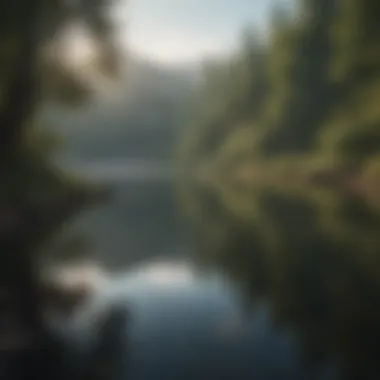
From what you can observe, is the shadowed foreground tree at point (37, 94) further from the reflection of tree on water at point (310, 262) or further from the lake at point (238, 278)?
the reflection of tree on water at point (310, 262)

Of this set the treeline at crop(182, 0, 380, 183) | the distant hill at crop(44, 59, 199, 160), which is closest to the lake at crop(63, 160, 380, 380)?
the distant hill at crop(44, 59, 199, 160)

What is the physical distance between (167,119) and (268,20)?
0.56 m

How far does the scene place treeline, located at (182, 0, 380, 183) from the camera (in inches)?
115

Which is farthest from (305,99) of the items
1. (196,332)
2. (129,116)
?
(196,332)

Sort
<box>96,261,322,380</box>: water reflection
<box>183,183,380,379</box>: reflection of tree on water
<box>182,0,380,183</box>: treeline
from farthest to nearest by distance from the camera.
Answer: <box>182,0,380,183</box>: treeline, <box>183,183,380,379</box>: reflection of tree on water, <box>96,261,322,380</box>: water reflection

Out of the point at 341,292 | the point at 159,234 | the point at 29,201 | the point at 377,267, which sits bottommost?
the point at 341,292

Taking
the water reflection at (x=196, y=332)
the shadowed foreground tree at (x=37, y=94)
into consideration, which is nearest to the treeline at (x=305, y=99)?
the shadowed foreground tree at (x=37, y=94)

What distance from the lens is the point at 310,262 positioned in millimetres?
1949

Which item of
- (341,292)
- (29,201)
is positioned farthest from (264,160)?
(341,292)

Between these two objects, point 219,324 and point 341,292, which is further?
point 341,292

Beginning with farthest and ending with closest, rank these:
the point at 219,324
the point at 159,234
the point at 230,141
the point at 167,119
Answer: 1. the point at 230,141
2. the point at 167,119
3. the point at 159,234
4. the point at 219,324

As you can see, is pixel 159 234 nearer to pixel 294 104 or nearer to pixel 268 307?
pixel 268 307

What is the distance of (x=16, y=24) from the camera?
262cm

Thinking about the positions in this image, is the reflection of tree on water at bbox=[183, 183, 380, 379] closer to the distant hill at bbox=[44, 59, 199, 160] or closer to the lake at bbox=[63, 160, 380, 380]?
the lake at bbox=[63, 160, 380, 380]
